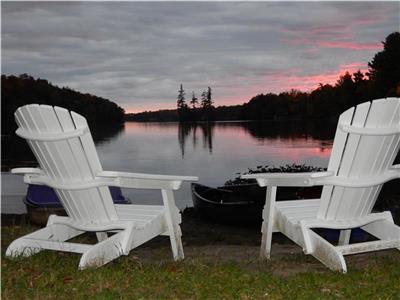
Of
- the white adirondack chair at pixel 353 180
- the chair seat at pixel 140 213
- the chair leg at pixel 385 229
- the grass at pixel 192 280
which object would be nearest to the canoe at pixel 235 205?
the chair leg at pixel 385 229

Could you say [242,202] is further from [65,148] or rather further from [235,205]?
[65,148]

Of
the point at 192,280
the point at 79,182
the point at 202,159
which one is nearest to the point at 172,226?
the point at 79,182

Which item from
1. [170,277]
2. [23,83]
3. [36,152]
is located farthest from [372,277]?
[23,83]

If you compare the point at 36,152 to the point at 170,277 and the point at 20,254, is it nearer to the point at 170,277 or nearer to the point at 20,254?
the point at 20,254

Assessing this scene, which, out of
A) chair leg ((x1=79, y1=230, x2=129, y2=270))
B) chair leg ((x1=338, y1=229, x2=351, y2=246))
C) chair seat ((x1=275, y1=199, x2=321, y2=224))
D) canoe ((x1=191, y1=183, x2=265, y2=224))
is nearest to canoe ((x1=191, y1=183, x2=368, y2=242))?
canoe ((x1=191, y1=183, x2=265, y2=224))

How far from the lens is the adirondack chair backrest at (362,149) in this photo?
405cm

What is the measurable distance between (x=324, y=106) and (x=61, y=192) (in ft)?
264

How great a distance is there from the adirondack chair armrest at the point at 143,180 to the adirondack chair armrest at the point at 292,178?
2.02ft

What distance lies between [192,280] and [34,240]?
1585 millimetres

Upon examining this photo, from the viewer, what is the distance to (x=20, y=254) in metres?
4.42

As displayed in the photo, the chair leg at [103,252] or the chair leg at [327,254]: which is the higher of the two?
the chair leg at [103,252]

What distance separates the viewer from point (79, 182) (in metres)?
4.22

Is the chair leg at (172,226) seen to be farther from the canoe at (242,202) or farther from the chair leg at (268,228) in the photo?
the canoe at (242,202)

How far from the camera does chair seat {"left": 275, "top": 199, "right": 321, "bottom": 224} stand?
452cm
